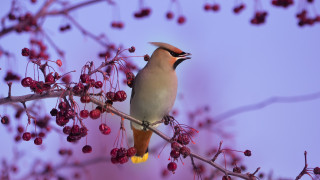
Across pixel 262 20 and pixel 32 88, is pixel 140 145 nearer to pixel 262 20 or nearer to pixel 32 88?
pixel 32 88

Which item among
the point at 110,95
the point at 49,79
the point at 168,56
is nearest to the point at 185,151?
the point at 110,95

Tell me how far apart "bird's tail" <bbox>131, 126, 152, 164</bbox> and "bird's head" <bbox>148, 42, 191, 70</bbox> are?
1.75ft

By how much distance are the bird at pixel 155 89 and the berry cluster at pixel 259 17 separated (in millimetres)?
1169

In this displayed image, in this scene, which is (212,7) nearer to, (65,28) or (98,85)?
(65,28)

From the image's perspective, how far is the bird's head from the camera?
2.73 metres

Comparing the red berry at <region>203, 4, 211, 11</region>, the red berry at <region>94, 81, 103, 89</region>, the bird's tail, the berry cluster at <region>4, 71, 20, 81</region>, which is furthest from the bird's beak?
the berry cluster at <region>4, 71, 20, 81</region>

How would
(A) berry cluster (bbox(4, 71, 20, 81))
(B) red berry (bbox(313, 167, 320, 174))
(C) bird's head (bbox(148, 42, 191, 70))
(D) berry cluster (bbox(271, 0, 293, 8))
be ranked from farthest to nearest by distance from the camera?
(D) berry cluster (bbox(271, 0, 293, 8)), (A) berry cluster (bbox(4, 71, 20, 81)), (C) bird's head (bbox(148, 42, 191, 70)), (B) red berry (bbox(313, 167, 320, 174))

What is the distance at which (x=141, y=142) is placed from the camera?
9.14 feet

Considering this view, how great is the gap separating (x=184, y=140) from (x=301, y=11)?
88.4 inches

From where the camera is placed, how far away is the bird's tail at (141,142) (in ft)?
8.98

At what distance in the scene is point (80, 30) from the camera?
10.4 feet

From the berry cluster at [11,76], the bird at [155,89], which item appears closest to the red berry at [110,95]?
the bird at [155,89]

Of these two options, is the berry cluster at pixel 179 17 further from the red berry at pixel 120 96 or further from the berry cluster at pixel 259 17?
the red berry at pixel 120 96

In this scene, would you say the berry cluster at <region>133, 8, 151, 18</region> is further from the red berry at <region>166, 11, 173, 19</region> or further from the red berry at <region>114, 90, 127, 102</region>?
the red berry at <region>114, 90, 127, 102</region>
